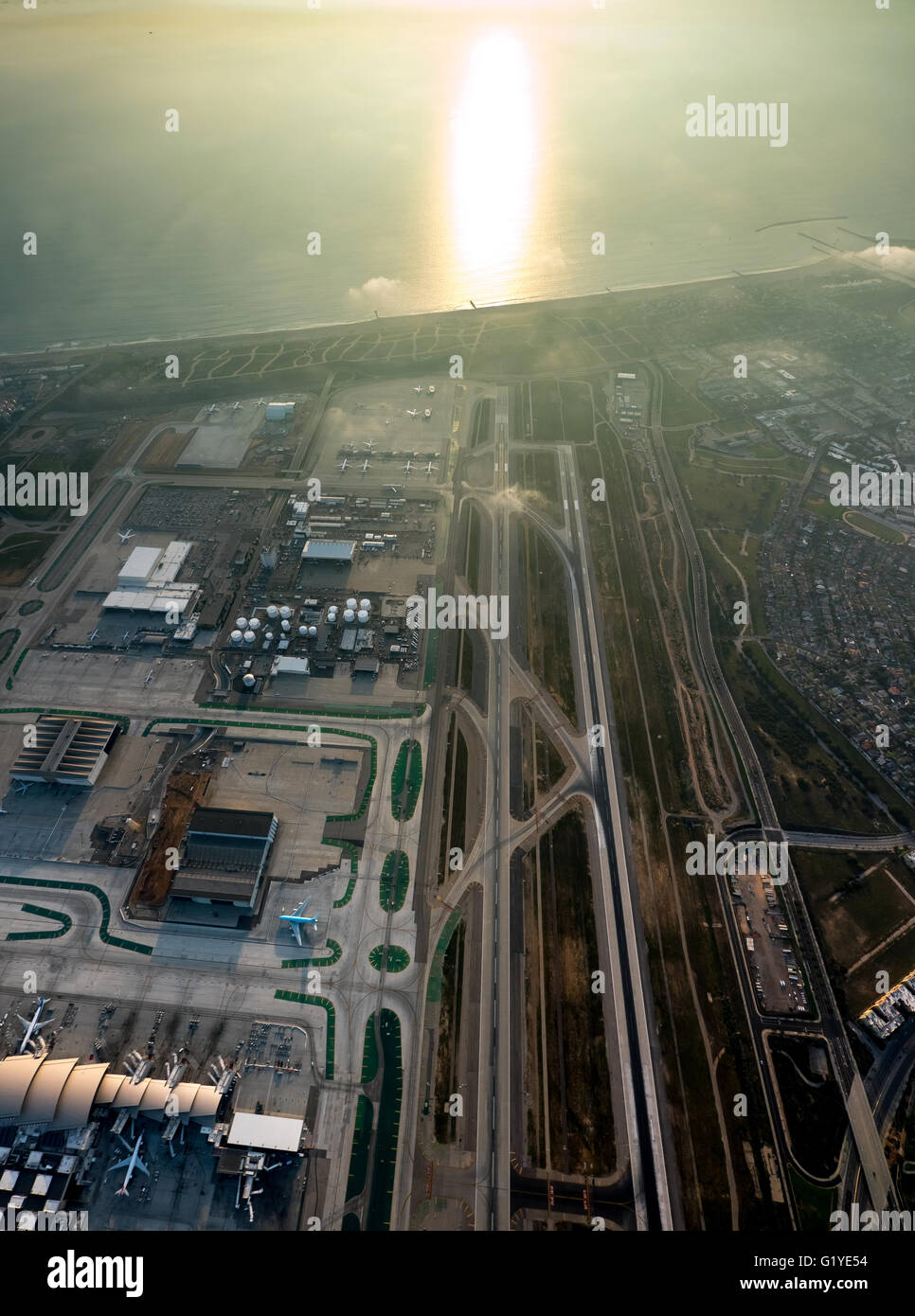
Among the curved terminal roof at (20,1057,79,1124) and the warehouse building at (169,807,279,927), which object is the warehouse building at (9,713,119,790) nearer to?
the warehouse building at (169,807,279,927)

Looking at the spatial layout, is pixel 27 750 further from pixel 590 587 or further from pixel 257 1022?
pixel 590 587

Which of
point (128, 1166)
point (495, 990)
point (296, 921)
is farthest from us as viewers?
point (296, 921)

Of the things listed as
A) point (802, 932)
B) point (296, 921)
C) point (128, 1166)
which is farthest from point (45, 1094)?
point (802, 932)

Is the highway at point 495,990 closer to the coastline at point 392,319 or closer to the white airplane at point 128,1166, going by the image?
the white airplane at point 128,1166

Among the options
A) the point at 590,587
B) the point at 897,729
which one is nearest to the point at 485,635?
the point at 590,587

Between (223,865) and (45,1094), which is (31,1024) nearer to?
(45,1094)

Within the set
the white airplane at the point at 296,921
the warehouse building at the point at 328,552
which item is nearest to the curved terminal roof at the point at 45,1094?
the white airplane at the point at 296,921
